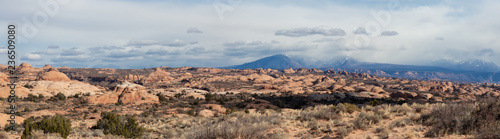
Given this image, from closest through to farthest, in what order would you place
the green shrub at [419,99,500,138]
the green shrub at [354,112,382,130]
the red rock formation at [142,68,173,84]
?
1. the green shrub at [419,99,500,138]
2. the green shrub at [354,112,382,130]
3. the red rock formation at [142,68,173,84]

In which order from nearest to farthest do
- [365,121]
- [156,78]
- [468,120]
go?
1. [468,120]
2. [365,121]
3. [156,78]

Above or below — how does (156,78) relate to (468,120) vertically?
below

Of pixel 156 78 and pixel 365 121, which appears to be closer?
pixel 365 121

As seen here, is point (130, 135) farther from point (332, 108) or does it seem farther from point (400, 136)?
point (400, 136)

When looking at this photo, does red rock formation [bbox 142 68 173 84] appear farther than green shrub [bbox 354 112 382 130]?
Yes

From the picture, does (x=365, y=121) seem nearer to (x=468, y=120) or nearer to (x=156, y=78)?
(x=468, y=120)

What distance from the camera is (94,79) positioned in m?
128

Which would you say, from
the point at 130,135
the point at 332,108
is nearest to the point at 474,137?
the point at 332,108

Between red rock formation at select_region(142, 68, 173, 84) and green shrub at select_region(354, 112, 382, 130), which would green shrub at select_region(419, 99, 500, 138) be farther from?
red rock formation at select_region(142, 68, 173, 84)

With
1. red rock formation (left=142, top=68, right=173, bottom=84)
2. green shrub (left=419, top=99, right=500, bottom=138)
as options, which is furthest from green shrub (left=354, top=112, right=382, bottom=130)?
red rock formation (left=142, top=68, right=173, bottom=84)

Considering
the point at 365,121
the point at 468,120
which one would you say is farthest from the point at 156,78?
the point at 468,120

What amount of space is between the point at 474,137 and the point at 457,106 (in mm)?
3800

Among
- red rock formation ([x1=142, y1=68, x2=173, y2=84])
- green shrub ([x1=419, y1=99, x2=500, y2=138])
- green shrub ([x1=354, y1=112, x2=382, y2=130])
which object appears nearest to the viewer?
green shrub ([x1=419, y1=99, x2=500, y2=138])

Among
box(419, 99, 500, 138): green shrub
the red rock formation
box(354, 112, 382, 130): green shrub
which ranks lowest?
the red rock formation
